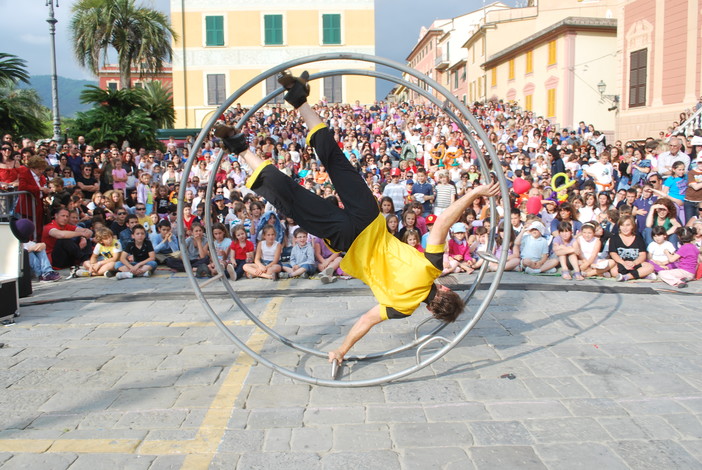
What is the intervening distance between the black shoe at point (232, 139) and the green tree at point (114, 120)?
1387 cm

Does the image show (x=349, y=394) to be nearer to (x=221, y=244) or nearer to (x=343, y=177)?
(x=343, y=177)

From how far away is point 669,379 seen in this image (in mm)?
4391

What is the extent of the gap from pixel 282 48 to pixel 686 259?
30.0m

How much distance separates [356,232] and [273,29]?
107 feet

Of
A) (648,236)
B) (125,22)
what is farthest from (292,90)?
(125,22)

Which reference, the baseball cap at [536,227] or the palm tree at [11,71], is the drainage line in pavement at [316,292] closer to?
the baseball cap at [536,227]

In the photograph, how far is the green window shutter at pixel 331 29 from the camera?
34250mm

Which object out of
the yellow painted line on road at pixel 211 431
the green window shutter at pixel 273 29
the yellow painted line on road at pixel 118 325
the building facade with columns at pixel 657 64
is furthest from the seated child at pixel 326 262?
the green window shutter at pixel 273 29

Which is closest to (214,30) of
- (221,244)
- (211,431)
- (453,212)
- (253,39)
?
(253,39)

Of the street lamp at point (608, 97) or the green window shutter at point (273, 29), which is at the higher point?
the green window shutter at point (273, 29)

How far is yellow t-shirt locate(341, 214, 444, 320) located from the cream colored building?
2207cm

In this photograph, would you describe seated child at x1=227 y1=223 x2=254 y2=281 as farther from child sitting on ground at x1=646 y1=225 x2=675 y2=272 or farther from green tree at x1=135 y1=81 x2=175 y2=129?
green tree at x1=135 y1=81 x2=175 y2=129

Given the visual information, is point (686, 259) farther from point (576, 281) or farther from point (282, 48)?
point (282, 48)

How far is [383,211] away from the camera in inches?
402
